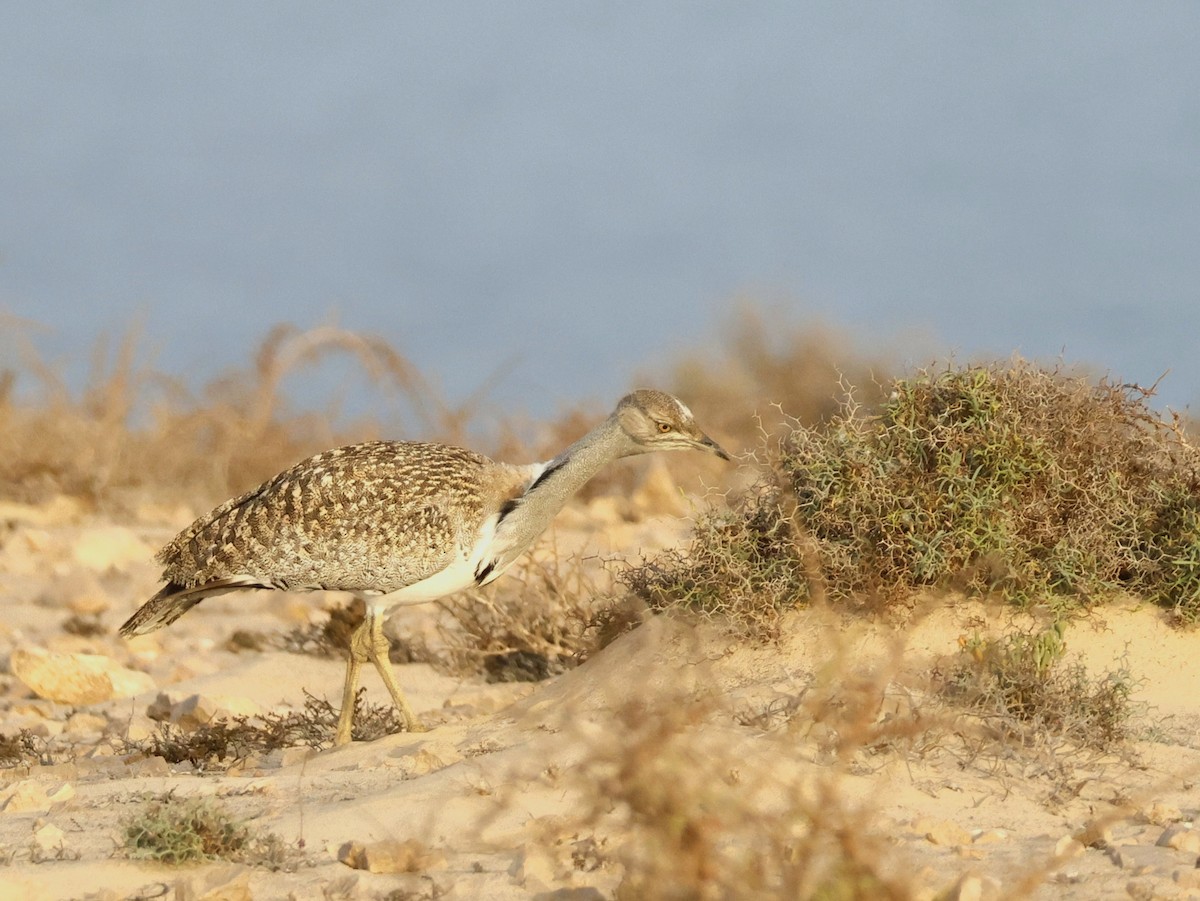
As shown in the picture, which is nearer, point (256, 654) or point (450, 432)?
point (256, 654)

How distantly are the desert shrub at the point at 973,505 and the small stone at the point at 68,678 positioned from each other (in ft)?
14.4

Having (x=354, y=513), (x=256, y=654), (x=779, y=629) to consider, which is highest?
(x=354, y=513)

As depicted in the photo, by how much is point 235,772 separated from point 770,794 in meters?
2.62

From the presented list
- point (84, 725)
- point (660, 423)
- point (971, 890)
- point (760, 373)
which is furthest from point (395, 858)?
point (760, 373)

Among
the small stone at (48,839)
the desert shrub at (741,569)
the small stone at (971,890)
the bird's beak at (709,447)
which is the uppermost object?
the bird's beak at (709,447)

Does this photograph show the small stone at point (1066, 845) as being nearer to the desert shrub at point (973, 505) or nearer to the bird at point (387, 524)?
the desert shrub at point (973, 505)

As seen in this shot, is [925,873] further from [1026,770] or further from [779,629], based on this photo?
[779,629]

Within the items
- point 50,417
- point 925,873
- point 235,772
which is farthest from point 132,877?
point 50,417

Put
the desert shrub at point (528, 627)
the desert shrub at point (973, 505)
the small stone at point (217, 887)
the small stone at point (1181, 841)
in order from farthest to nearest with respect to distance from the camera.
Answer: the desert shrub at point (528, 627) < the desert shrub at point (973, 505) < the small stone at point (1181, 841) < the small stone at point (217, 887)

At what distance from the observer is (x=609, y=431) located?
277 inches

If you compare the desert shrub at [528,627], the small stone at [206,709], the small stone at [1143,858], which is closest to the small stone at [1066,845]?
the small stone at [1143,858]

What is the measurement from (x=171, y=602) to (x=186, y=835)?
2.74 meters

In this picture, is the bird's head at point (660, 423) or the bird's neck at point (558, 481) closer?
the bird's neck at point (558, 481)

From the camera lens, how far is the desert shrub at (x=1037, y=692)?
541 centimetres
